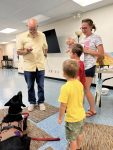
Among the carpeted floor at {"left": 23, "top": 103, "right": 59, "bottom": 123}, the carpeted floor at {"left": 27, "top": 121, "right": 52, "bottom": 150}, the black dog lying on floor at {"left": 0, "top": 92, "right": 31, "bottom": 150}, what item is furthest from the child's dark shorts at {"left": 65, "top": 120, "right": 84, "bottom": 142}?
the carpeted floor at {"left": 23, "top": 103, "right": 59, "bottom": 123}

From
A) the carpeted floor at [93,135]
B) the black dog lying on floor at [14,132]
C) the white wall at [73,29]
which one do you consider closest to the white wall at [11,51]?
the white wall at [73,29]

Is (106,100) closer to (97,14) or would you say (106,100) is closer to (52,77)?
(97,14)

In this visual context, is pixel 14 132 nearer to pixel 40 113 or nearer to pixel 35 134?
pixel 35 134

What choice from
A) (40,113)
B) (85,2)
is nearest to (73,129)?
(40,113)

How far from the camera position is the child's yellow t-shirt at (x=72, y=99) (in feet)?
3.88

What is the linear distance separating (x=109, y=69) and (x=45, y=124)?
1651mm

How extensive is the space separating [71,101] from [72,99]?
0.8 inches

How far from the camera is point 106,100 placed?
10.4 feet

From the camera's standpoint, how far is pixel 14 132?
140cm

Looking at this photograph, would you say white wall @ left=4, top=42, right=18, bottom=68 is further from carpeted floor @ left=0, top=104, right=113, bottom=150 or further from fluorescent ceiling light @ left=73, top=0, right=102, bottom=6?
carpeted floor @ left=0, top=104, right=113, bottom=150

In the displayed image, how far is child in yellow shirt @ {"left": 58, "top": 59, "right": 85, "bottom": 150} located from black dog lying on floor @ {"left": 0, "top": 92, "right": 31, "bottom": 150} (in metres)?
0.34

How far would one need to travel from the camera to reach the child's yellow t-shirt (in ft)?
3.88

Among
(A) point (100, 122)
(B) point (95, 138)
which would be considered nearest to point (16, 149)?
(B) point (95, 138)

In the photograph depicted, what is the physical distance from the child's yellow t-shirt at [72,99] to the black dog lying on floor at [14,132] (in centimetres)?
40
